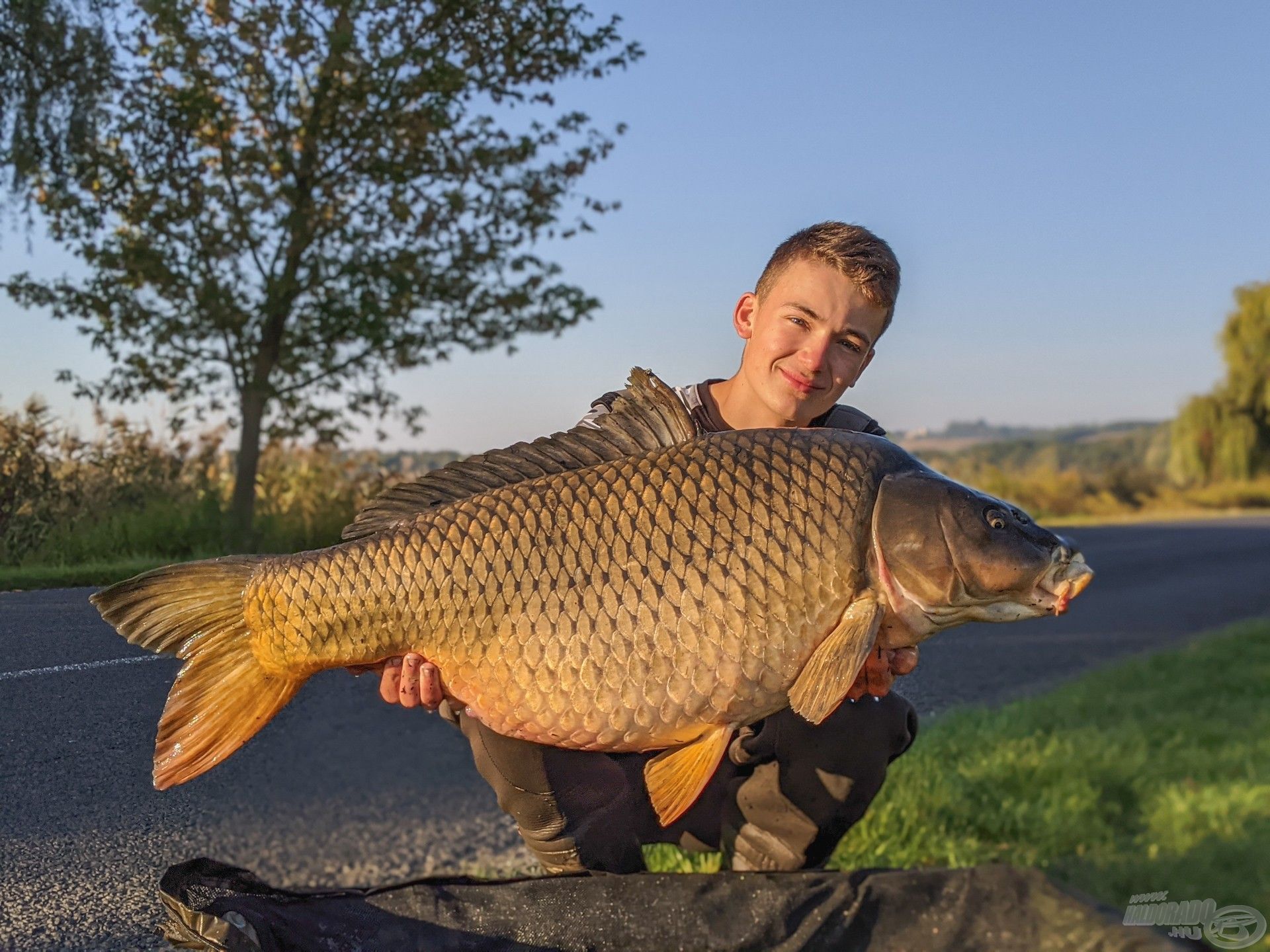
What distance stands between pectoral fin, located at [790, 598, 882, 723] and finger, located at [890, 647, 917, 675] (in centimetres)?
22

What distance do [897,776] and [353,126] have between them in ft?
12.1

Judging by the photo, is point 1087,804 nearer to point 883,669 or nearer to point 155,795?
point 883,669

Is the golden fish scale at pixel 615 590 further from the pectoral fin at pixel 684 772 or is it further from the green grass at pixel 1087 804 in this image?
the green grass at pixel 1087 804

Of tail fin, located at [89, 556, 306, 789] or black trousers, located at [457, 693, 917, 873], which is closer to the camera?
tail fin, located at [89, 556, 306, 789]

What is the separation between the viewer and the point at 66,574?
1462 millimetres

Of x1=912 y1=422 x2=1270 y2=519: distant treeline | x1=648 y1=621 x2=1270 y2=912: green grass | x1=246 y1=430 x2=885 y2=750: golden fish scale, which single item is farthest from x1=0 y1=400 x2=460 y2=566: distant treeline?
x1=912 y1=422 x2=1270 y2=519: distant treeline

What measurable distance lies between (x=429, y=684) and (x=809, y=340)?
88 centimetres

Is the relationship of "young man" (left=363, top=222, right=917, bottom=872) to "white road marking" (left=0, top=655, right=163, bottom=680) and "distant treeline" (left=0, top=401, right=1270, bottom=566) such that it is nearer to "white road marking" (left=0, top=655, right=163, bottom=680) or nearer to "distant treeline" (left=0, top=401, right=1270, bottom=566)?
"distant treeline" (left=0, top=401, right=1270, bottom=566)

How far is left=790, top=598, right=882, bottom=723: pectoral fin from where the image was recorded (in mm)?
1220

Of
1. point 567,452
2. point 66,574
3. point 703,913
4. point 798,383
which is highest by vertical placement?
point 798,383

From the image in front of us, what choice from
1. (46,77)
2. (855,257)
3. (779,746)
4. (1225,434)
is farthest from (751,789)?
(1225,434)

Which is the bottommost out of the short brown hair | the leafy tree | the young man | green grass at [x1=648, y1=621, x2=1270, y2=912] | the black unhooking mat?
green grass at [x1=648, y1=621, x2=1270, y2=912]

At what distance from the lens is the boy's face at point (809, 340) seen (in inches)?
68.4

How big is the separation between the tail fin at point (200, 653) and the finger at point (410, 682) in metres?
0.14
